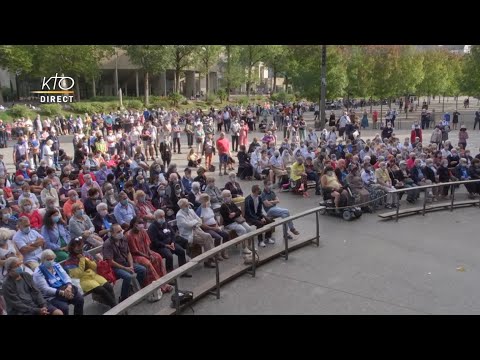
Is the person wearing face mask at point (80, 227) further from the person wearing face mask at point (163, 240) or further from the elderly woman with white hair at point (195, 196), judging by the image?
the elderly woman with white hair at point (195, 196)

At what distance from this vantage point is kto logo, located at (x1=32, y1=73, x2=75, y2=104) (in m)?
47.1

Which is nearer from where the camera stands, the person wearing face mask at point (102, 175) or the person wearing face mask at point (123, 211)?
the person wearing face mask at point (123, 211)

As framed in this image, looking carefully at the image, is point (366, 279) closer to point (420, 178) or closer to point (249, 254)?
point (249, 254)

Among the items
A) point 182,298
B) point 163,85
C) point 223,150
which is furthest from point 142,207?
point 163,85

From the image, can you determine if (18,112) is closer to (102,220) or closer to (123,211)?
(102,220)

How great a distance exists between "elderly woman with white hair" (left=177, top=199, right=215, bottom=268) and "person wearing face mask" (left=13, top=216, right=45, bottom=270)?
2.41 meters

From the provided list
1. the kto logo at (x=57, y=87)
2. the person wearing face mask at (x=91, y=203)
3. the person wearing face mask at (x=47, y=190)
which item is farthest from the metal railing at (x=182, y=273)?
the kto logo at (x=57, y=87)

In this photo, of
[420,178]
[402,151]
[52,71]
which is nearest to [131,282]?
[420,178]

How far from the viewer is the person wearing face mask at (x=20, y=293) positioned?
584cm

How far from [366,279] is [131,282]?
13.2 ft

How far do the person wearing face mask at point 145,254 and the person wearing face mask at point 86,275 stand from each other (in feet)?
2.31

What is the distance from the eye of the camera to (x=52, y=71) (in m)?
44.8
